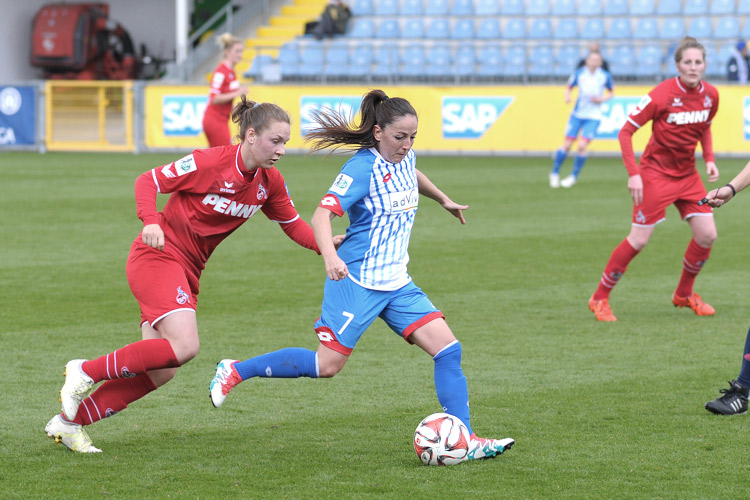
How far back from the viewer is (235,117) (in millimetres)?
4977

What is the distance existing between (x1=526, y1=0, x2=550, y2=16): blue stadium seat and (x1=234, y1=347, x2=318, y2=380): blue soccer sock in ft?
80.4

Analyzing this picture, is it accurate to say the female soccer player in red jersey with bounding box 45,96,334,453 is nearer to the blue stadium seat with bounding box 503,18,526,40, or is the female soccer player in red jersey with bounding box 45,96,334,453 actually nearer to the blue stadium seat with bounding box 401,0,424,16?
the blue stadium seat with bounding box 503,18,526,40

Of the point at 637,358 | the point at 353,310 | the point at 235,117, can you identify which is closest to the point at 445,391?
the point at 353,310

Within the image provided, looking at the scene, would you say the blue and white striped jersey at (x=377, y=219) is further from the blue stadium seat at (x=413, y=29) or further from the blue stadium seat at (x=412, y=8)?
the blue stadium seat at (x=412, y=8)

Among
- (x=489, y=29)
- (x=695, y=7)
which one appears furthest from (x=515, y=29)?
(x=695, y=7)

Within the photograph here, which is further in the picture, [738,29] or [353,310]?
[738,29]

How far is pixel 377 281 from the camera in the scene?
4691 mm

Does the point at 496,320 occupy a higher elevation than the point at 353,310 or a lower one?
lower

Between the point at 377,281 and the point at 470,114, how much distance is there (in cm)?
1862

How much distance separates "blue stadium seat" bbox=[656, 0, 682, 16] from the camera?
1081 inches

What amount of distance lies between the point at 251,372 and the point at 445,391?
0.85 metres

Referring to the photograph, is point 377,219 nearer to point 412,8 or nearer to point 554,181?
point 554,181

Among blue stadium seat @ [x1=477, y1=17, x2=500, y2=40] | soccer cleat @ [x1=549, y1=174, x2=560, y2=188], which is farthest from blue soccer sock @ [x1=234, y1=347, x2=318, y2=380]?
blue stadium seat @ [x1=477, y1=17, x2=500, y2=40]

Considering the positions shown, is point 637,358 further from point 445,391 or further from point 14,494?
point 14,494
